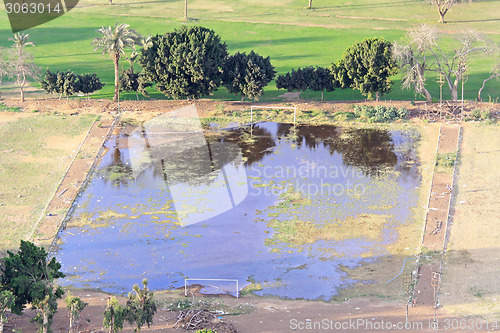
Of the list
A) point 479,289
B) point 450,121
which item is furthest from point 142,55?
point 479,289

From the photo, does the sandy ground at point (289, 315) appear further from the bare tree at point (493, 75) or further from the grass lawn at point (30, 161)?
the bare tree at point (493, 75)

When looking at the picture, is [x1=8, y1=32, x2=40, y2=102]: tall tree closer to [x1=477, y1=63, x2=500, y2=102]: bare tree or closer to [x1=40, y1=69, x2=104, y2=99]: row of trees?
[x1=40, y1=69, x2=104, y2=99]: row of trees

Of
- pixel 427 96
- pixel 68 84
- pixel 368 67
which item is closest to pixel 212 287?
pixel 368 67

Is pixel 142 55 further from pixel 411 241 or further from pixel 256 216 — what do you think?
pixel 411 241

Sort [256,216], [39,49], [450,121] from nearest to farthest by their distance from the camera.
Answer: [256,216] < [450,121] < [39,49]

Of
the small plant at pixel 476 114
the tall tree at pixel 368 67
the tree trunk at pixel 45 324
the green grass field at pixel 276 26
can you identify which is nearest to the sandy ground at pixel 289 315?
the tree trunk at pixel 45 324
